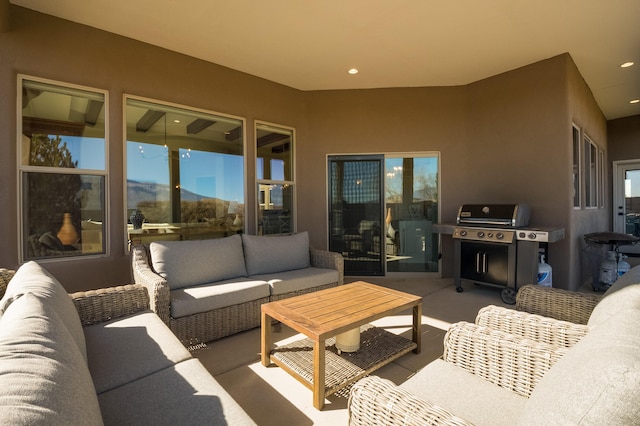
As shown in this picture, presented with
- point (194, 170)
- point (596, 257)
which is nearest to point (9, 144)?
point (194, 170)

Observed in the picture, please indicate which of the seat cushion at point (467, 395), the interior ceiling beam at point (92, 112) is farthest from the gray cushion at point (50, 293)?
the interior ceiling beam at point (92, 112)

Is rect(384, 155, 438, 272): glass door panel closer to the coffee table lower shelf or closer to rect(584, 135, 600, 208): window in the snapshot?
rect(584, 135, 600, 208): window

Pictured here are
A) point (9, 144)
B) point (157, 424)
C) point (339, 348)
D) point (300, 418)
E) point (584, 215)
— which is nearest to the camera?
point (157, 424)

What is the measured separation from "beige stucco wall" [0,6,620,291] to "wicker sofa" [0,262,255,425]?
150cm

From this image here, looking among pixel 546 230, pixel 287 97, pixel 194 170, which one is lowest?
pixel 546 230

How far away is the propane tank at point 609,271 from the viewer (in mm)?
4090

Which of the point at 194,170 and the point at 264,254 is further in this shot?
the point at 194,170

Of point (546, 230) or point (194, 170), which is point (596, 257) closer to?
point (546, 230)

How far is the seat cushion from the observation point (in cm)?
115

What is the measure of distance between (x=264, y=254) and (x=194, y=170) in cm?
137

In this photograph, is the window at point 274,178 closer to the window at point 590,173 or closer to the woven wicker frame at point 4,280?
the woven wicker frame at point 4,280

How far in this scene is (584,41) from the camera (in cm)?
352

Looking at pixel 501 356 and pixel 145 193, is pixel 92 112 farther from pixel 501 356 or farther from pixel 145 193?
pixel 501 356

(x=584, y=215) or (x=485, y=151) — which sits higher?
(x=485, y=151)
